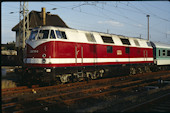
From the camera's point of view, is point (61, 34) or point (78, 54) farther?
point (78, 54)

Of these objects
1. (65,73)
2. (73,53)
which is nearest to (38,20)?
(73,53)

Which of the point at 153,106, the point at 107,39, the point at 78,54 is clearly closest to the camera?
the point at 153,106

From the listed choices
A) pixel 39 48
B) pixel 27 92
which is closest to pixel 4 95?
pixel 27 92

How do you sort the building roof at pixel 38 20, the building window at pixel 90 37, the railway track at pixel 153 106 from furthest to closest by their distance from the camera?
the building roof at pixel 38 20 → the building window at pixel 90 37 → the railway track at pixel 153 106

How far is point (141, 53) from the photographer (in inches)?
879

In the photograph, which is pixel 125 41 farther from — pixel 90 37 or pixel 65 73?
pixel 65 73

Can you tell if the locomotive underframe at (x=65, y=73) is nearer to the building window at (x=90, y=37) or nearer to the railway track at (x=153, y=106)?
the building window at (x=90, y=37)

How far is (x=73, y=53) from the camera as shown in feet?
47.6

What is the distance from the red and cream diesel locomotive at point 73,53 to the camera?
13216 mm

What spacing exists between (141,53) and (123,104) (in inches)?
569

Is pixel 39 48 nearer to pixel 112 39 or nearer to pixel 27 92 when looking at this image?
pixel 27 92

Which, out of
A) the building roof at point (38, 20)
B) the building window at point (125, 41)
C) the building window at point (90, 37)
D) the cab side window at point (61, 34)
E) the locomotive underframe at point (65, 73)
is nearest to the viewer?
the locomotive underframe at point (65, 73)

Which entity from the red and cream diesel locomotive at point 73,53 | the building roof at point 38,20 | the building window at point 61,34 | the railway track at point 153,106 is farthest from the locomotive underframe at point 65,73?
the building roof at point 38,20

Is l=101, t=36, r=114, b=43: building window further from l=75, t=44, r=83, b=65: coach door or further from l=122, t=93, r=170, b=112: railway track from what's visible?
l=122, t=93, r=170, b=112: railway track
